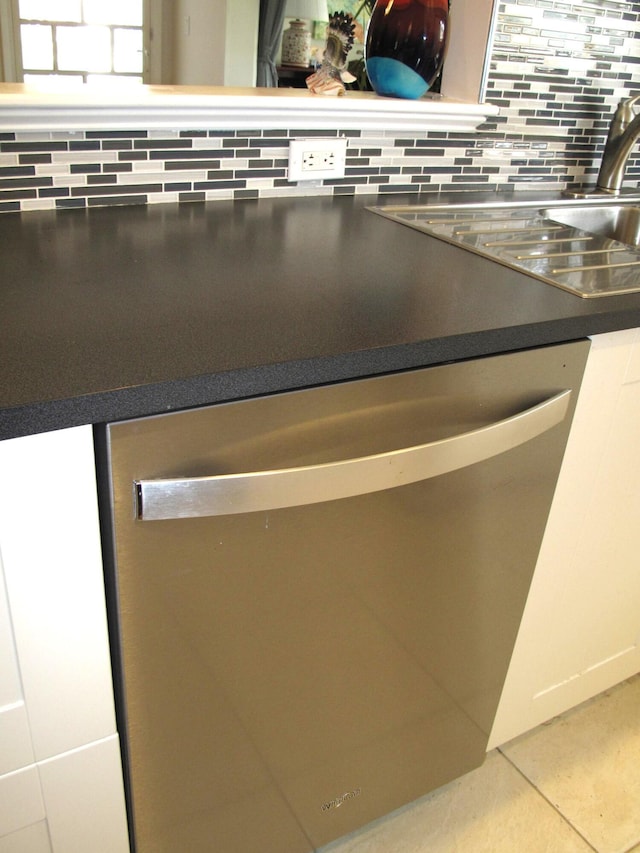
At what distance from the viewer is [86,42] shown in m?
1.40

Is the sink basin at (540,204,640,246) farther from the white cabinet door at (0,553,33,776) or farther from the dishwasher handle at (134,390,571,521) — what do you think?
the white cabinet door at (0,553,33,776)

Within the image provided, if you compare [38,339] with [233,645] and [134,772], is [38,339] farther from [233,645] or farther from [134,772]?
[134,772]

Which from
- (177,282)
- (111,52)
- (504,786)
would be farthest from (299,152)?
(504,786)

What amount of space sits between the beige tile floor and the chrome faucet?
1170mm

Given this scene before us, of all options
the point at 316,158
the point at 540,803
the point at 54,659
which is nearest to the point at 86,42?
the point at 316,158

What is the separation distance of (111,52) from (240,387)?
1030 mm

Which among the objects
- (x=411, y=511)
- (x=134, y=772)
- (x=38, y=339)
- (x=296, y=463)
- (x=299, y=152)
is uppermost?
(x=299, y=152)

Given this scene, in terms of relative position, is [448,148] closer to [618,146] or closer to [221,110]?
[618,146]

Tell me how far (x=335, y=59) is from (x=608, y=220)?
70 centimetres

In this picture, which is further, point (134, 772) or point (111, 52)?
point (111, 52)

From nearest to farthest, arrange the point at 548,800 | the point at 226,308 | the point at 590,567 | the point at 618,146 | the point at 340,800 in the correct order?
the point at 226,308 → the point at 340,800 → the point at 590,567 → the point at 548,800 → the point at 618,146

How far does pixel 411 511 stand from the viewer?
903mm

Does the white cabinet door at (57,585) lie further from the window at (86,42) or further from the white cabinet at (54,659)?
the window at (86,42)

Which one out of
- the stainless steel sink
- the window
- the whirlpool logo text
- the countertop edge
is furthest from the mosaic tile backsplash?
the whirlpool logo text
